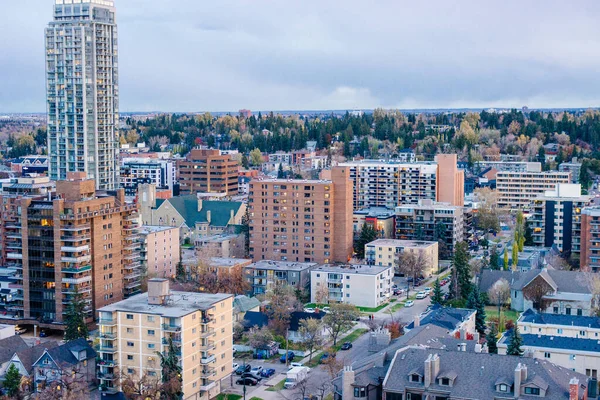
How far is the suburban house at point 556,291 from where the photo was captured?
37.8 metres

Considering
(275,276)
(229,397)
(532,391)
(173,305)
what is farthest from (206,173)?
(532,391)

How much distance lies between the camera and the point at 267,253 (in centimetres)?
4975

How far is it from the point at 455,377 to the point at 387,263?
25804 mm

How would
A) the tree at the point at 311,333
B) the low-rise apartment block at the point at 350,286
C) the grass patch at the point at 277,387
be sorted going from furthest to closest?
the low-rise apartment block at the point at 350,286 < the tree at the point at 311,333 < the grass patch at the point at 277,387

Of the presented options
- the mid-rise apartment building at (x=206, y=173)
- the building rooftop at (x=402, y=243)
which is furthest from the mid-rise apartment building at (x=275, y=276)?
the mid-rise apartment building at (x=206, y=173)

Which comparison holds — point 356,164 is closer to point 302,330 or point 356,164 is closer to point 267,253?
point 267,253

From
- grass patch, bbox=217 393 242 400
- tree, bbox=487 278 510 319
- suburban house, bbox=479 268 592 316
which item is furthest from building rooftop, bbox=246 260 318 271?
grass patch, bbox=217 393 242 400

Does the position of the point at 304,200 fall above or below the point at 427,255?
above

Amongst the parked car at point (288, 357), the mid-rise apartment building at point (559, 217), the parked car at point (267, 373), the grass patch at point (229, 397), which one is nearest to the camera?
the grass patch at point (229, 397)

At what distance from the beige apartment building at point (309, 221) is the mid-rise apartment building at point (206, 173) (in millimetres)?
27141

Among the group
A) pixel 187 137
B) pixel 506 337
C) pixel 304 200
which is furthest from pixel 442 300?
pixel 187 137

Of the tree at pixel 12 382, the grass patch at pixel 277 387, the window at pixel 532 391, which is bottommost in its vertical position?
the grass patch at pixel 277 387

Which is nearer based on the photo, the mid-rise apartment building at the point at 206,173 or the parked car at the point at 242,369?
the parked car at the point at 242,369

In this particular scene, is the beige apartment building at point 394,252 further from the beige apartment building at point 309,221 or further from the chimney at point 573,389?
the chimney at point 573,389
